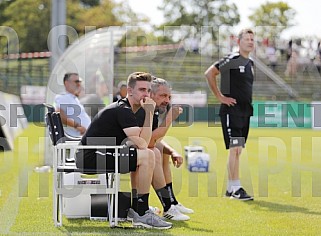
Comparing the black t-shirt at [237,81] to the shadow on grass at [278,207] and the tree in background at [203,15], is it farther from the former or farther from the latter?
the tree in background at [203,15]

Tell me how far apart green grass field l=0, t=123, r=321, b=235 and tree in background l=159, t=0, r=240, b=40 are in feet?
142

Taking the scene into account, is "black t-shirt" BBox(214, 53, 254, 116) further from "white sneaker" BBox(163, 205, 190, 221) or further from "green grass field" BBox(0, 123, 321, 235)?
"white sneaker" BBox(163, 205, 190, 221)

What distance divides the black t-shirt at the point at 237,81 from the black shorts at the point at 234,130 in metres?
0.07

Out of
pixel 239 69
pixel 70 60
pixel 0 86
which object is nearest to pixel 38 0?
pixel 0 86

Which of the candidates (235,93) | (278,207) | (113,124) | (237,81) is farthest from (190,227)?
(237,81)

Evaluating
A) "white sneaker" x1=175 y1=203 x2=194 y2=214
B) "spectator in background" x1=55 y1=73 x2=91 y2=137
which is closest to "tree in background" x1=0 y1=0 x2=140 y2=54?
"spectator in background" x1=55 y1=73 x2=91 y2=137

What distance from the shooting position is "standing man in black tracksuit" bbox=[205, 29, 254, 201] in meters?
10.2

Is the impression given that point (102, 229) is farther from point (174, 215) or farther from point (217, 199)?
point (217, 199)

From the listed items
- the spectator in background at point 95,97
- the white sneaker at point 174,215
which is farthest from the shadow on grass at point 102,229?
the spectator in background at point 95,97

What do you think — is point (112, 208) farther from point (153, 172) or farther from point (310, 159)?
point (310, 159)

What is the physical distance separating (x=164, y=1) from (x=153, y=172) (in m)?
56.3

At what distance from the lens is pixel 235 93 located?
10344mm

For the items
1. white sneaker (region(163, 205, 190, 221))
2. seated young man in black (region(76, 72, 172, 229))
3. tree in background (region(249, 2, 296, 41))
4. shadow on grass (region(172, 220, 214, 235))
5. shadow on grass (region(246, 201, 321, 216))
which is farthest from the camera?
tree in background (region(249, 2, 296, 41))

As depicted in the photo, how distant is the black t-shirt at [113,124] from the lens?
7336mm
